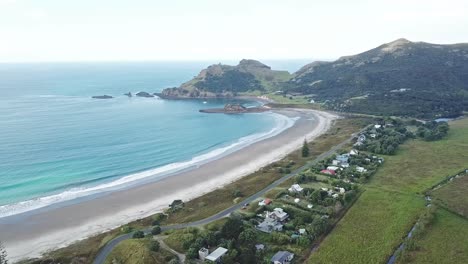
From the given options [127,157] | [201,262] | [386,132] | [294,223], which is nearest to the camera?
[201,262]

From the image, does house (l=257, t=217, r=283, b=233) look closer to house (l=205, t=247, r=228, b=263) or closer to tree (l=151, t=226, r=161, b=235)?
house (l=205, t=247, r=228, b=263)

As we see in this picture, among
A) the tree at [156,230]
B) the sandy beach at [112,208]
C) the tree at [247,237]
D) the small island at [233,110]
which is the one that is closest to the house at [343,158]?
the sandy beach at [112,208]

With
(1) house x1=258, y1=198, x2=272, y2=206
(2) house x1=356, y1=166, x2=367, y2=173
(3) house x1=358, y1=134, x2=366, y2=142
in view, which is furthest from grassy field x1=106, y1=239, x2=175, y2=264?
(3) house x1=358, y1=134, x2=366, y2=142

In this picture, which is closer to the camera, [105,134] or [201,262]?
[201,262]

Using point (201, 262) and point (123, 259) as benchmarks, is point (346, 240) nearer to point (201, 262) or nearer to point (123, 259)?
point (201, 262)

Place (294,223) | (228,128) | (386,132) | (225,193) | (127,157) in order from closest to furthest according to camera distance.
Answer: (294,223) < (225,193) < (127,157) < (386,132) < (228,128)

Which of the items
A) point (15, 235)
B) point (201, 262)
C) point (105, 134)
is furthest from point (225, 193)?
point (105, 134)

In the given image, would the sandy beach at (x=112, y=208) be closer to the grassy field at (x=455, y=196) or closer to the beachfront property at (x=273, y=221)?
the beachfront property at (x=273, y=221)
